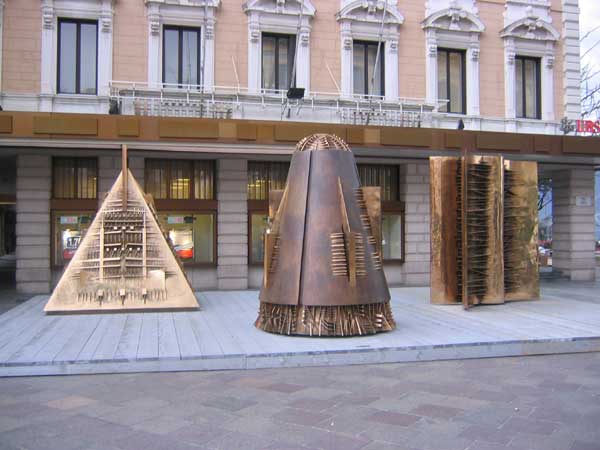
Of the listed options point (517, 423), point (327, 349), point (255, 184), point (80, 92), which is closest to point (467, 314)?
point (327, 349)

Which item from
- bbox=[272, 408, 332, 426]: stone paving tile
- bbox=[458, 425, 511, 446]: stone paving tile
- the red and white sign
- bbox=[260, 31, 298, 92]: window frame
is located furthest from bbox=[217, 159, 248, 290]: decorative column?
the red and white sign

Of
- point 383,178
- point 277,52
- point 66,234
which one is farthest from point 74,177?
point 383,178

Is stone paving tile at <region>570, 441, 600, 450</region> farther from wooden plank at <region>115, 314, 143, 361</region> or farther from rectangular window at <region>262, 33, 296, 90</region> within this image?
rectangular window at <region>262, 33, 296, 90</region>

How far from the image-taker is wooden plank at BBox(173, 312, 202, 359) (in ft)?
26.3

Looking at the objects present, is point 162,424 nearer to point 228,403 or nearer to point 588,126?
point 228,403

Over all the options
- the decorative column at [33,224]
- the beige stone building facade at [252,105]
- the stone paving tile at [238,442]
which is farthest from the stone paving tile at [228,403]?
the decorative column at [33,224]

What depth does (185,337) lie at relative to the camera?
9172 mm

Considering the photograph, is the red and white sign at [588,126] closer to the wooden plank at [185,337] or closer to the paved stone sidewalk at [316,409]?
the paved stone sidewalk at [316,409]

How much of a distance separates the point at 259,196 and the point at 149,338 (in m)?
7.79

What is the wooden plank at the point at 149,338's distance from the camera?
7887 mm

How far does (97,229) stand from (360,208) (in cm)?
549

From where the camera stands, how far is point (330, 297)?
875 cm

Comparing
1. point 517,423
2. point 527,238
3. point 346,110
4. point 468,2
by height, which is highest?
point 468,2

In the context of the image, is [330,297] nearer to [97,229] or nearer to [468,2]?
[97,229]
